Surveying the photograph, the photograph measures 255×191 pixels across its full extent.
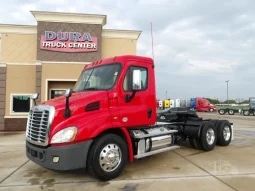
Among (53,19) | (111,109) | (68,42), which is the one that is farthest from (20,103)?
(111,109)

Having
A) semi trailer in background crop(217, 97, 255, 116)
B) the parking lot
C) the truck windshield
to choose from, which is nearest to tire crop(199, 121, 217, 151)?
the parking lot

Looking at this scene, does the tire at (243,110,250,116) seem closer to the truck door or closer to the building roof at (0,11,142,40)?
the building roof at (0,11,142,40)

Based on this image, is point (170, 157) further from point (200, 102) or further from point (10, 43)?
point (200, 102)

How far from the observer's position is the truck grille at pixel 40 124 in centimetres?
509

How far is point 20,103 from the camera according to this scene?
1659cm

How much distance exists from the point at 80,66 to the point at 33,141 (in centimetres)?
1167

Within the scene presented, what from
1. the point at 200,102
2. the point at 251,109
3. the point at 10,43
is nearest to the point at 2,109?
the point at 10,43

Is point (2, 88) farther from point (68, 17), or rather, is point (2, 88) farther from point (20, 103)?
point (68, 17)

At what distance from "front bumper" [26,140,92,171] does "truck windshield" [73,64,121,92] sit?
1.44 metres

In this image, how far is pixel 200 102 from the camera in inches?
1945

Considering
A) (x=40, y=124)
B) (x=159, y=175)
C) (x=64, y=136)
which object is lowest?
(x=159, y=175)

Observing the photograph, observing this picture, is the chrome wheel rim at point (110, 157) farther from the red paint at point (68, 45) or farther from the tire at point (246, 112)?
the tire at point (246, 112)

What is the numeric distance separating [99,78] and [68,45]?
11.4m

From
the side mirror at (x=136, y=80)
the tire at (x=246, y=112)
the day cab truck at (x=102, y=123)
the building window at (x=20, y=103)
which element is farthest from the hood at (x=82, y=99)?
the tire at (x=246, y=112)
